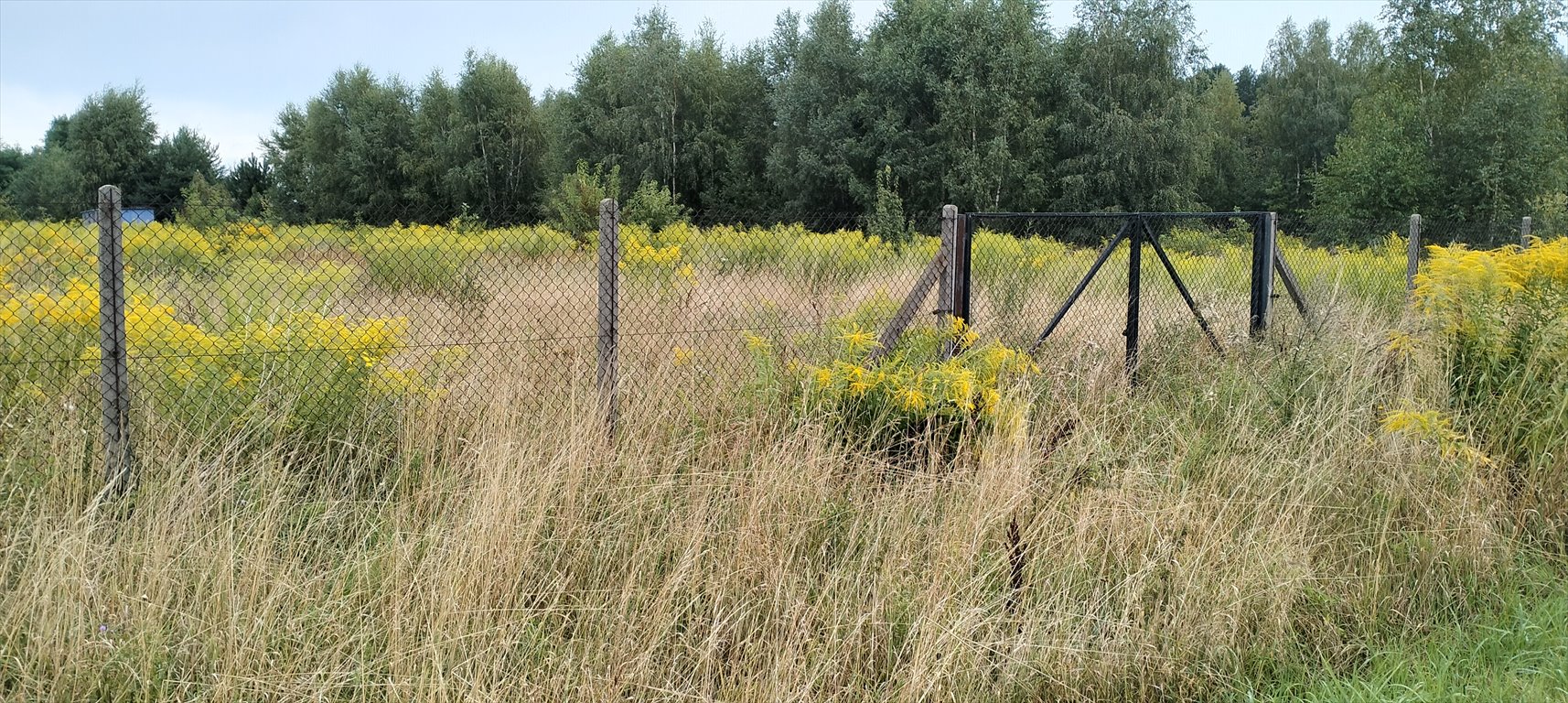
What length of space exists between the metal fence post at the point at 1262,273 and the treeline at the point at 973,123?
54.0 ft

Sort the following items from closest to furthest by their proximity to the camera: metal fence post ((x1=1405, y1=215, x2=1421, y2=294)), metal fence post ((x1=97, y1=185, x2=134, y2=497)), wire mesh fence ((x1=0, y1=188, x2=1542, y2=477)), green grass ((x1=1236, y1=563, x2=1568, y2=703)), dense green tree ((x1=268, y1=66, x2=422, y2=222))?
green grass ((x1=1236, y1=563, x2=1568, y2=703))
metal fence post ((x1=97, y1=185, x2=134, y2=497))
wire mesh fence ((x1=0, y1=188, x2=1542, y2=477))
metal fence post ((x1=1405, y1=215, x2=1421, y2=294))
dense green tree ((x1=268, y1=66, x2=422, y2=222))

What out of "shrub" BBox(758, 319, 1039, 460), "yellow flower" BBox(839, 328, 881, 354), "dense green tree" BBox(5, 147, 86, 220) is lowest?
"shrub" BBox(758, 319, 1039, 460)

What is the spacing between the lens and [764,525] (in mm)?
3773

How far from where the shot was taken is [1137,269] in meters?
7.05

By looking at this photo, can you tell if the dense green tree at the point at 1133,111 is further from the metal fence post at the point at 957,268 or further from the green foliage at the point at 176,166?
the green foliage at the point at 176,166

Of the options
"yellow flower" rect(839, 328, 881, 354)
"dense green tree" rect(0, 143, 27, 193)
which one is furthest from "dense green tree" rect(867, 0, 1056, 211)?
"dense green tree" rect(0, 143, 27, 193)

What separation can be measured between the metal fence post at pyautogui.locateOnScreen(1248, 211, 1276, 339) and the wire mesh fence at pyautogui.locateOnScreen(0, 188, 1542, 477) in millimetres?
242

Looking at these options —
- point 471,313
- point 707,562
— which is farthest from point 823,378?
point 471,313

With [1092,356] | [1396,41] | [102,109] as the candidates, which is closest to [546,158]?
[102,109]

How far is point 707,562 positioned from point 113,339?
261 centimetres

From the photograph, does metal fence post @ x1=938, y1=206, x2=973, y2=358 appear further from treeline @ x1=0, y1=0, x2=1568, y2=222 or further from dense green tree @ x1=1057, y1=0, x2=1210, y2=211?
dense green tree @ x1=1057, y1=0, x2=1210, y2=211

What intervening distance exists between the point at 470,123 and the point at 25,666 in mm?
47707

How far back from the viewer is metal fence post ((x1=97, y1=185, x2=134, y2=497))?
13.6 feet

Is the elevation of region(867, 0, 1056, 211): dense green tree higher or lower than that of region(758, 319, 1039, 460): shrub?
higher
